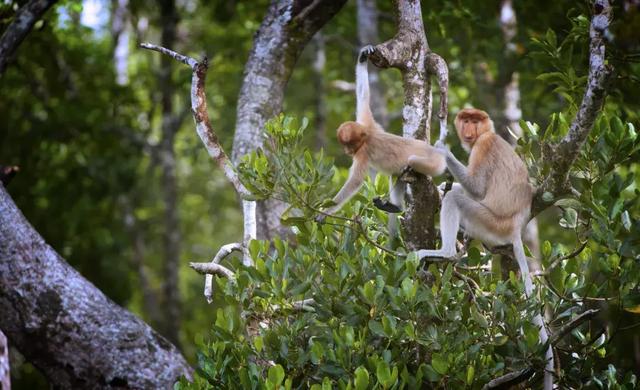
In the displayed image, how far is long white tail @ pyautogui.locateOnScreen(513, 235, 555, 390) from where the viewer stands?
3.63 metres

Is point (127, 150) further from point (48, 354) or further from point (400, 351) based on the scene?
point (400, 351)

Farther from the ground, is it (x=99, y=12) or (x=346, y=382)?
(x=99, y=12)

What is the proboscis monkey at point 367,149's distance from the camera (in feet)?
14.4

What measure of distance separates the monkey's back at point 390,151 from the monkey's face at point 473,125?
0.49 metres

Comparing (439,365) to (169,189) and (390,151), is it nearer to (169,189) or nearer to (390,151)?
(390,151)

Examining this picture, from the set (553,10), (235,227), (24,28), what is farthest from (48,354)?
(235,227)

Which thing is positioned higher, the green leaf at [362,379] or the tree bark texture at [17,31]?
the tree bark texture at [17,31]

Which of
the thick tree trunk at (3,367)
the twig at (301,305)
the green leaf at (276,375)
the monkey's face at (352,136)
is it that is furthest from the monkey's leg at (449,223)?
the thick tree trunk at (3,367)

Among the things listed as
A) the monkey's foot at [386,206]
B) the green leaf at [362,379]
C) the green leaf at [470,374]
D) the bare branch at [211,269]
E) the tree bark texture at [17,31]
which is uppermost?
the tree bark texture at [17,31]

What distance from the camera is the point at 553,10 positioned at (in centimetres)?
676

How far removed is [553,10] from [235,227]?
38.9 feet

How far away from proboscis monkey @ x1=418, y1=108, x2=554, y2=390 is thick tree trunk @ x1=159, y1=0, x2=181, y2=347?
6811 millimetres

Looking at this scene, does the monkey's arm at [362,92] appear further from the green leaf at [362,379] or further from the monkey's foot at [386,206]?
the green leaf at [362,379]

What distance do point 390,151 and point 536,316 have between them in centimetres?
135
